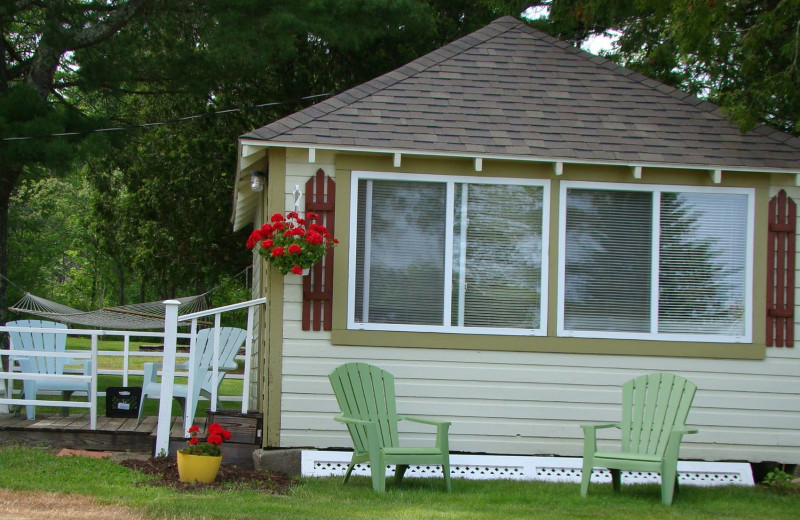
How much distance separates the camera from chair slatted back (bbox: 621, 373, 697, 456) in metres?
6.12

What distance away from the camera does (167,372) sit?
651 cm

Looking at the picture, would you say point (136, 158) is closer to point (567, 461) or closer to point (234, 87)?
point (234, 87)

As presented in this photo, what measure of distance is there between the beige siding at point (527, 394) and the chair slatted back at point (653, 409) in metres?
0.56

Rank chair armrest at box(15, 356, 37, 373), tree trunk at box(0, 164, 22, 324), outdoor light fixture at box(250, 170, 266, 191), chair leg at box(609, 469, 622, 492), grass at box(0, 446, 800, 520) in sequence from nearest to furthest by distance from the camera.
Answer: grass at box(0, 446, 800, 520), chair leg at box(609, 469, 622, 492), outdoor light fixture at box(250, 170, 266, 191), chair armrest at box(15, 356, 37, 373), tree trunk at box(0, 164, 22, 324)

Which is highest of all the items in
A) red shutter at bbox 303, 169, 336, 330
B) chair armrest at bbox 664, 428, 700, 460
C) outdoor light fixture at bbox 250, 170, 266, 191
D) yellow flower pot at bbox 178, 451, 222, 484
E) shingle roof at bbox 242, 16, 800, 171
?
shingle roof at bbox 242, 16, 800, 171

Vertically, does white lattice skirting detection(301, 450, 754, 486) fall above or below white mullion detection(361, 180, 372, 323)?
below

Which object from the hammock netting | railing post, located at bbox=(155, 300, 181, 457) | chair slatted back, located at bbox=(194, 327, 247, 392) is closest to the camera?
railing post, located at bbox=(155, 300, 181, 457)

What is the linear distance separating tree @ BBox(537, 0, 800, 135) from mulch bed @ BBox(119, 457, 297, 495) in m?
4.71

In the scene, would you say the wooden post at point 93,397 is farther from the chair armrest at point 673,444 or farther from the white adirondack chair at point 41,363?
the chair armrest at point 673,444

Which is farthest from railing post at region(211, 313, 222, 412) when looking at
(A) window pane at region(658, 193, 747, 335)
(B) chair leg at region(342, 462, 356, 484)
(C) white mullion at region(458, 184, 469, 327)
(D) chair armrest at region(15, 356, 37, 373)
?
(A) window pane at region(658, 193, 747, 335)

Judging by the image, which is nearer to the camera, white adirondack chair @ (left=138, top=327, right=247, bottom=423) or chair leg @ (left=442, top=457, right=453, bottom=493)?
chair leg @ (left=442, top=457, right=453, bottom=493)

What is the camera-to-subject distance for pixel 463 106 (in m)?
7.37

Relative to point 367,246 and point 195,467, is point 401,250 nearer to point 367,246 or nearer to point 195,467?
point 367,246

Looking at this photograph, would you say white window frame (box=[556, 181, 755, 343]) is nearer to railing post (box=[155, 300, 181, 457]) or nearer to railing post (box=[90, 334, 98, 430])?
railing post (box=[155, 300, 181, 457])
